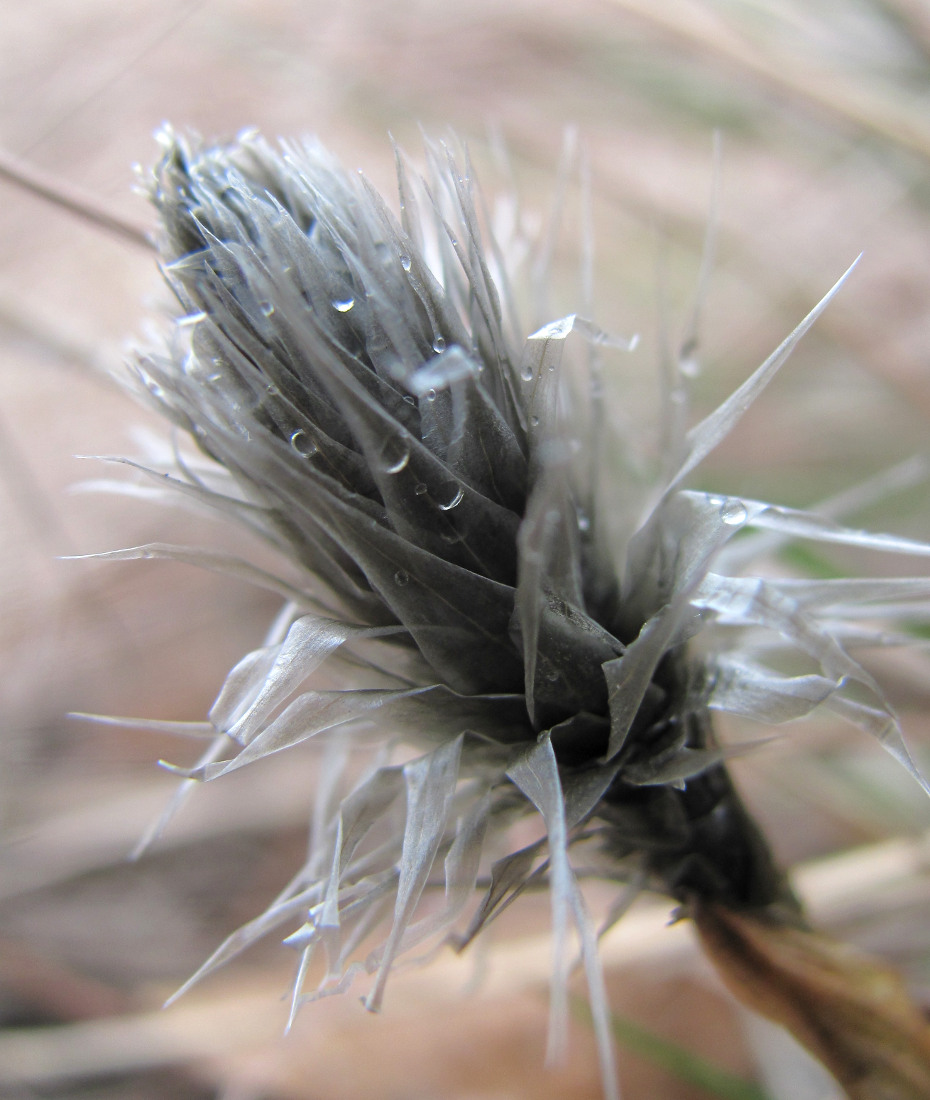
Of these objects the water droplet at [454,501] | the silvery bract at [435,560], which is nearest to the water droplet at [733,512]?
the silvery bract at [435,560]

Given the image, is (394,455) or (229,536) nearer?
(394,455)

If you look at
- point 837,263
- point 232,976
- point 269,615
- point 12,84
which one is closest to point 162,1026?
point 232,976

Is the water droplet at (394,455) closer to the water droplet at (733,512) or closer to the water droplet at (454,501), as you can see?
the water droplet at (454,501)

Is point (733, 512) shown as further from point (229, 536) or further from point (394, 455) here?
point (229, 536)

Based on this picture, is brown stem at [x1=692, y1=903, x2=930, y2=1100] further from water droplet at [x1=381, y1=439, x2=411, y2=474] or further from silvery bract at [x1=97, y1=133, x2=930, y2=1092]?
water droplet at [x1=381, y1=439, x2=411, y2=474]

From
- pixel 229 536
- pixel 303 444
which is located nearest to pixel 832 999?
pixel 303 444

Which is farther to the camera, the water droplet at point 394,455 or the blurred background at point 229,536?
the blurred background at point 229,536

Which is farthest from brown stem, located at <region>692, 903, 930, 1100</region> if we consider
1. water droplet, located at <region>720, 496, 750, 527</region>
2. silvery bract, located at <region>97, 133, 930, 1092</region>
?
water droplet, located at <region>720, 496, 750, 527</region>
